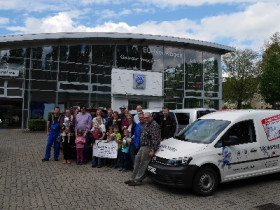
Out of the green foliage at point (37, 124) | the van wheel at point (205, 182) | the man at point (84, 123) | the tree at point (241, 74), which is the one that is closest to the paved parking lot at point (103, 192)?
the van wheel at point (205, 182)

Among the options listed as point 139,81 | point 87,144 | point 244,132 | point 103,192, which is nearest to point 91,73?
point 139,81

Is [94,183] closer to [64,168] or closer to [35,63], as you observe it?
[64,168]

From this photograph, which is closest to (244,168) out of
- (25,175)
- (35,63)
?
(25,175)

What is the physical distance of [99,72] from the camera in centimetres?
2298

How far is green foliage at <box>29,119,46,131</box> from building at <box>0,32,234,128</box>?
2.16m

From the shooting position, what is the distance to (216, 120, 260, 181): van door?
248 inches

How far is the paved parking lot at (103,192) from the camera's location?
5488mm

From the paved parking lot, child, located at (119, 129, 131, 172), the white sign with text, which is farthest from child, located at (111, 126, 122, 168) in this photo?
the paved parking lot

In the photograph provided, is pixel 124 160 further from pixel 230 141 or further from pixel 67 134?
pixel 230 141

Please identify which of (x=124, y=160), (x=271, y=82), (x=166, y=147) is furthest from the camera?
(x=271, y=82)

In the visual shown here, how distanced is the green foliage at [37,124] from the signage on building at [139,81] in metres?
7.87

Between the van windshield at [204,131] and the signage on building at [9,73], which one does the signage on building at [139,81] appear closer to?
the signage on building at [9,73]

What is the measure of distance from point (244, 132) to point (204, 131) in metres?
0.92

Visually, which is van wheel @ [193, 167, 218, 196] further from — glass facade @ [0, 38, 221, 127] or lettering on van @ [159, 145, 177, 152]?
glass facade @ [0, 38, 221, 127]
